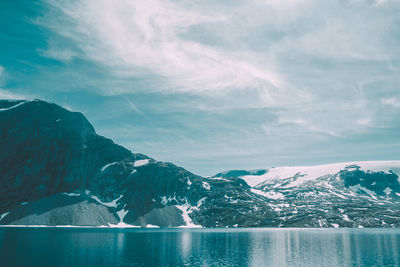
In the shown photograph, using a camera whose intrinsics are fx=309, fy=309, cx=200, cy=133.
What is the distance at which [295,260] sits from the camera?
105m

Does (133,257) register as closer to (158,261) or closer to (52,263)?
(158,261)

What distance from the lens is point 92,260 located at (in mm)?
92062

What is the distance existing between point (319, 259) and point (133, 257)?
A: 206ft

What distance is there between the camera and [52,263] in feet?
276

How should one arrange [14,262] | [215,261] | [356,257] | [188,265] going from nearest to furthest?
1. [14,262]
2. [188,265]
3. [215,261]
4. [356,257]

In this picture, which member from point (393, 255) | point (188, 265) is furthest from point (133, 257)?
point (393, 255)

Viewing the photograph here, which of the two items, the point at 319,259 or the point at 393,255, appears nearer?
the point at 319,259

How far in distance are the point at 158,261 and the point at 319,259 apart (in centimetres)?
5418

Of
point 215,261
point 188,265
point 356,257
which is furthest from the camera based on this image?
point 356,257

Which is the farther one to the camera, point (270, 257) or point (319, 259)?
point (270, 257)

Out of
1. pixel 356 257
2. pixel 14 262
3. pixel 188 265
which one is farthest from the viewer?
pixel 356 257

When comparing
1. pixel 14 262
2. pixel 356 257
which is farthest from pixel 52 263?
pixel 356 257

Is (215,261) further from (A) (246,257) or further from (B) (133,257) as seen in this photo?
(B) (133,257)

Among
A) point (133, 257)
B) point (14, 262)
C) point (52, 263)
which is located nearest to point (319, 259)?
point (133, 257)
